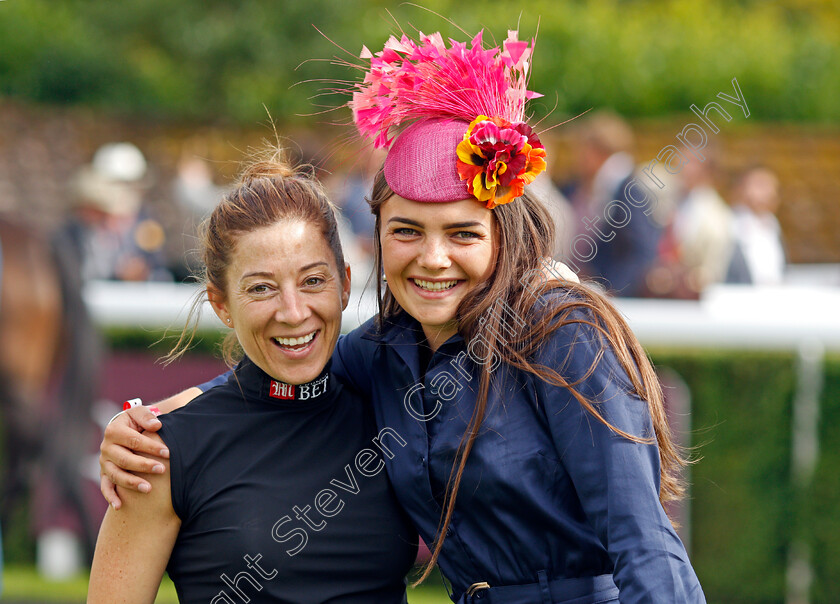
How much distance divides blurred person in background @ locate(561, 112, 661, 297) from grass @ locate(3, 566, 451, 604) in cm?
228

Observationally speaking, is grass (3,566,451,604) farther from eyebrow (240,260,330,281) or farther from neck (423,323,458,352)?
eyebrow (240,260,330,281)

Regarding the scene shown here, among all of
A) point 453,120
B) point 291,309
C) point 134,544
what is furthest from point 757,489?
point 134,544

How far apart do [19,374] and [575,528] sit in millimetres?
→ 5474

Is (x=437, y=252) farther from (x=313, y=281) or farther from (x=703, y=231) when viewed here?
(x=703, y=231)

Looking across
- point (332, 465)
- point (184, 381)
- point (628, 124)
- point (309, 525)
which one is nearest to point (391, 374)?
point (332, 465)

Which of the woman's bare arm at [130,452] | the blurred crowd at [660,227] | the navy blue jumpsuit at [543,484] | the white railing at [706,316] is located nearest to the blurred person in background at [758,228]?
the blurred crowd at [660,227]

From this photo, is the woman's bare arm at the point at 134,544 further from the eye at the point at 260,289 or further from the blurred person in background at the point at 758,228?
the blurred person in background at the point at 758,228

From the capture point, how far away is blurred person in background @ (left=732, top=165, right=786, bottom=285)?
817 cm

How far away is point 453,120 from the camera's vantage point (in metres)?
2.55

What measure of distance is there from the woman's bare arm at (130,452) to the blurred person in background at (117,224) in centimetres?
619

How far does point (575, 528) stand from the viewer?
233 centimetres

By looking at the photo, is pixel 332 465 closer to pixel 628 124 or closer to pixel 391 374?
pixel 391 374

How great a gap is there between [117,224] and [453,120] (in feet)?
23.2

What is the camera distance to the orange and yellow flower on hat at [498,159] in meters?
2.42
